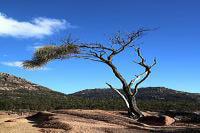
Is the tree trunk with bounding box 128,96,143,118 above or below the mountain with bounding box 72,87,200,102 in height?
below

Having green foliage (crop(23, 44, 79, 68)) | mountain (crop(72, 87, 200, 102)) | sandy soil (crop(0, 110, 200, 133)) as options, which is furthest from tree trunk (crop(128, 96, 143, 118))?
mountain (crop(72, 87, 200, 102))

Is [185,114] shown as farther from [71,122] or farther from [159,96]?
[159,96]

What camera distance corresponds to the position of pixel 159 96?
95.4m

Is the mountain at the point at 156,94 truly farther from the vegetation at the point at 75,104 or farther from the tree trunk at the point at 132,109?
the tree trunk at the point at 132,109

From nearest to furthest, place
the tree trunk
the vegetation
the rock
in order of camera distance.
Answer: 1. the rock
2. the tree trunk
3. the vegetation

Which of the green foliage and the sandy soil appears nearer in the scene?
the sandy soil

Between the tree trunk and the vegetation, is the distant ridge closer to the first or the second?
the vegetation

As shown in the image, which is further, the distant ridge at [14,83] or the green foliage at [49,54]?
the distant ridge at [14,83]

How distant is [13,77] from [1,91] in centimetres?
1279

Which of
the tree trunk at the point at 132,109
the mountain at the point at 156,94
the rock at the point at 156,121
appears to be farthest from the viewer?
the mountain at the point at 156,94

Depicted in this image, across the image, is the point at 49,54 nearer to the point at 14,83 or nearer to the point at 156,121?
the point at 156,121

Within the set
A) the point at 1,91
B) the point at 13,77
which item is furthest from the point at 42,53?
the point at 13,77

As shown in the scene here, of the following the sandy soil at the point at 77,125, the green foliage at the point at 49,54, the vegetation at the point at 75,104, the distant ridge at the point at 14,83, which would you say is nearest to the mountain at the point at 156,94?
the vegetation at the point at 75,104

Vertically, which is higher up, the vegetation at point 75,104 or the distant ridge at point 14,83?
the distant ridge at point 14,83
